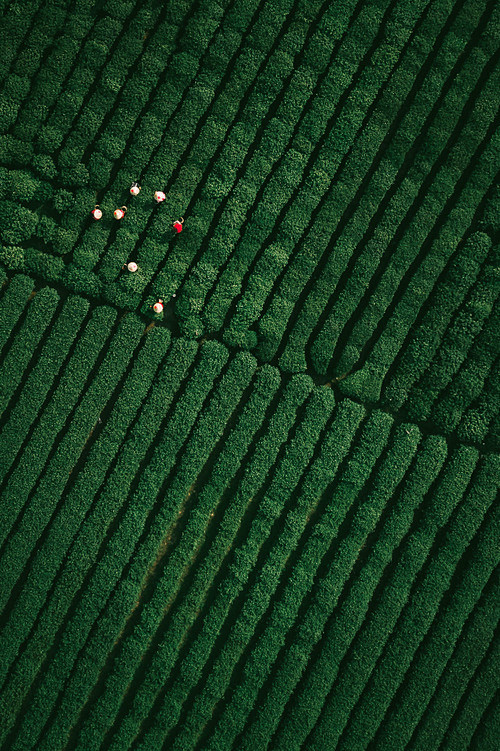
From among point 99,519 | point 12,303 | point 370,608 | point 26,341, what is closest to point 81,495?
point 99,519

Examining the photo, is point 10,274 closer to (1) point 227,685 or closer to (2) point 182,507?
(2) point 182,507

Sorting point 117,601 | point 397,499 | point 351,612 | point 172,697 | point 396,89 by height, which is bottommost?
point 172,697

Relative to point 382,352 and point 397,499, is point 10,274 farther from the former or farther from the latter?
point 397,499

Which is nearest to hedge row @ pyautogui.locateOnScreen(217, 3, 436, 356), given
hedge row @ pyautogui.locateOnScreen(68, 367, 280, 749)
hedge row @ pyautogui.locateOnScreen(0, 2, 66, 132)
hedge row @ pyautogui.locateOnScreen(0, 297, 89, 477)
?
hedge row @ pyautogui.locateOnScreen(68, 367, 280, 749)

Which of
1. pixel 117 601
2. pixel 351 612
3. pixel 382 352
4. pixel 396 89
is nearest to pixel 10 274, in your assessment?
pixel 117 601

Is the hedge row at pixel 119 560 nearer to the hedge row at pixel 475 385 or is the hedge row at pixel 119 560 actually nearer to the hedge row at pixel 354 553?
the hedge row at pixel 354 553

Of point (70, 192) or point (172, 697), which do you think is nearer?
point (172, 697)

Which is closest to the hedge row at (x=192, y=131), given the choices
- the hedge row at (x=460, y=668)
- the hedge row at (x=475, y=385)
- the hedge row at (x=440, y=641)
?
the hedge row at (x=475, y=385)

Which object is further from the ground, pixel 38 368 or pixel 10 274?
pixel 10 274
